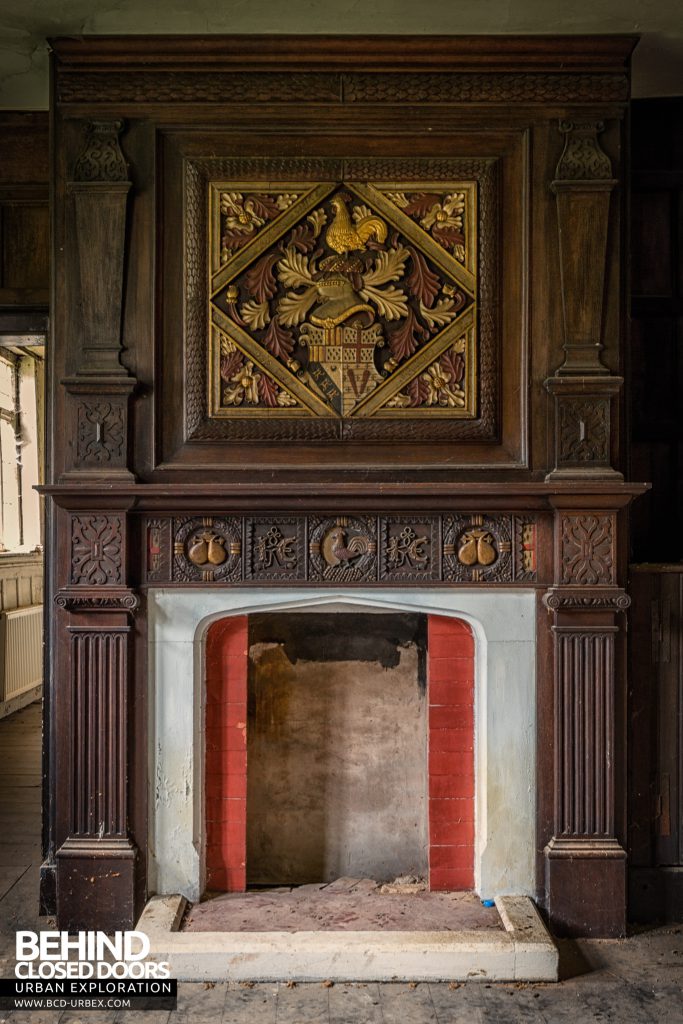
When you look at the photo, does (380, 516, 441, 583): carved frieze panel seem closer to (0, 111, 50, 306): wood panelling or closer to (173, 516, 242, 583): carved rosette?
(173, 516, 242, 583): carved rosette

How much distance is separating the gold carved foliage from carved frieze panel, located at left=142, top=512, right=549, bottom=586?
1.36 ft

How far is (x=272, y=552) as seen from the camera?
2984 millimetres

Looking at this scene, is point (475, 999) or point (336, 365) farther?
point (336, 365)

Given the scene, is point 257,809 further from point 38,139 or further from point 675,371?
point 38,139

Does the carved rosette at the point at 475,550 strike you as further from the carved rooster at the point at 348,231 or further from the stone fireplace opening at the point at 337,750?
the carved rooster at the point at 348,231

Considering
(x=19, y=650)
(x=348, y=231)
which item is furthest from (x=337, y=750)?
(x=19, y=650)

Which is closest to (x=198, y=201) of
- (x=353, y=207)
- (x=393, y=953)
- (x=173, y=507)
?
(x=353, y=207)

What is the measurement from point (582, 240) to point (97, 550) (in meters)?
2.13

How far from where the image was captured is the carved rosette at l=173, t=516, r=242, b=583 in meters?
2.97

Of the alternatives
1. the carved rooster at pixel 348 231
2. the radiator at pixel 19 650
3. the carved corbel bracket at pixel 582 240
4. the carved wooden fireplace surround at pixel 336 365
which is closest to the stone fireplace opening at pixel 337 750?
the carved wooden fireplace surround at pixel 336 365

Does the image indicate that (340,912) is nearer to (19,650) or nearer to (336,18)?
(336,18)

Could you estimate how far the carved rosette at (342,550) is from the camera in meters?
2.98

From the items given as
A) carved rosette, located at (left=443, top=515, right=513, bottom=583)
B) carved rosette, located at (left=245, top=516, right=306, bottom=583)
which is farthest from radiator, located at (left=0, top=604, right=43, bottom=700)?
carved rosette, located at (left=443, top=515, right=513, bottom=583)

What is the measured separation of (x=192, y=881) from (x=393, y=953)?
0.81 m
